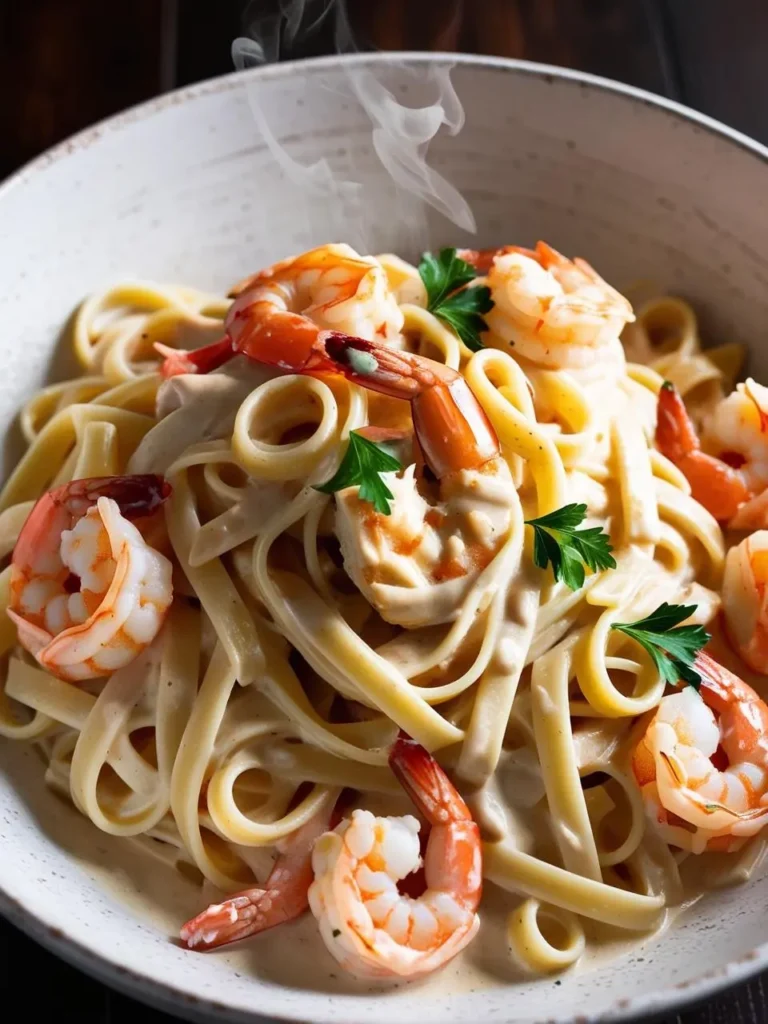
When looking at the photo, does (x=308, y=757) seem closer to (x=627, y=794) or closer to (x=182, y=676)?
(x=182, y=676)

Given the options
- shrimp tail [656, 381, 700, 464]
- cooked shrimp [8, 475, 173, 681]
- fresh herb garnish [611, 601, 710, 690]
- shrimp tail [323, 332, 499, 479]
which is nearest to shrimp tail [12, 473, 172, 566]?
cooked shrimp [8, 475, 173, 681]

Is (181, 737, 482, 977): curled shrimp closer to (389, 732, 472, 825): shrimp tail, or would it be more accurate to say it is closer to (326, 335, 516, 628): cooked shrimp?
(389, 732, 472, 825): shrimp tail

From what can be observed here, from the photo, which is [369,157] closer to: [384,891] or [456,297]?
[456,297]

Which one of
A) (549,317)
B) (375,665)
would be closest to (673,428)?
(549,317)

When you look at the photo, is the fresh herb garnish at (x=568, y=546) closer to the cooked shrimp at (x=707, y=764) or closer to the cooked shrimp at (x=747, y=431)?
the cooked shrimp at (x=707, y=764)

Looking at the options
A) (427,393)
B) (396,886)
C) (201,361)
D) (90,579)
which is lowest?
(396,886)

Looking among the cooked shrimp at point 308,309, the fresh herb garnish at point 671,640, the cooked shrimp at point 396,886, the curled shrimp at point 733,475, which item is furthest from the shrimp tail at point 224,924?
the curled shrimp at point 733,475
